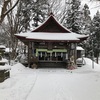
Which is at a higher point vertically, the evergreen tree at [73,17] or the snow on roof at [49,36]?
the evergreen tree at [73,17]

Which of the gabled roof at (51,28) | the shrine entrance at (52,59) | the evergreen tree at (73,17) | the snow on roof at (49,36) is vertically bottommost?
the shrine entrance at (52,59)

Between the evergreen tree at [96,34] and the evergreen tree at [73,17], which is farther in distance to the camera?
the evergreen tree at [96,34]

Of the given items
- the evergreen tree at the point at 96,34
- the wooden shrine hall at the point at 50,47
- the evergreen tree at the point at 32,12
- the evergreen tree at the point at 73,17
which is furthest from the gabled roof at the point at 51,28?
the evergreen tree at the point at 96,34

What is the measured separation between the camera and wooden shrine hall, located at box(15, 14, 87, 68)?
78.6 feet

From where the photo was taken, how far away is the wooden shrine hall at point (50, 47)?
23969mm

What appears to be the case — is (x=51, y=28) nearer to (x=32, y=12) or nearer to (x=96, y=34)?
(x=32, y=12)

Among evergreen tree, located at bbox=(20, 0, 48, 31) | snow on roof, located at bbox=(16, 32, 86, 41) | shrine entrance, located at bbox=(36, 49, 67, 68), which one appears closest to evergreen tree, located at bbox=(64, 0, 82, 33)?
evergreen tree, located at bbox=(20, 0, 48, 31)

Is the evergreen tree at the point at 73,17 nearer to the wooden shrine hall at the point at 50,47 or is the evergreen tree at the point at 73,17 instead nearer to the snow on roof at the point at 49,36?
the wooden shrine hall at the point at 50,47

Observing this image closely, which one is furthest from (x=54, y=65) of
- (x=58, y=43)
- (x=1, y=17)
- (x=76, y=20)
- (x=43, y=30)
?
(x=76, y=20)

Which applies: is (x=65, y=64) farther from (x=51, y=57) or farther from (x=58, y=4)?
(x=58, y=4)

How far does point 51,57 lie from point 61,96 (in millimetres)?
16977

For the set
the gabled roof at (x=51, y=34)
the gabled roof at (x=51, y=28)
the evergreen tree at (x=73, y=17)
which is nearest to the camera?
the gabled roof at (x=51, y=34)

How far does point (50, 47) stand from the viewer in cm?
2433

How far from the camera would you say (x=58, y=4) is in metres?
40.4
